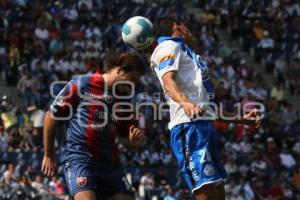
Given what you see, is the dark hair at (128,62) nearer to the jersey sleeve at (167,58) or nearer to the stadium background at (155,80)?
the jersey sleeve at (167,58)

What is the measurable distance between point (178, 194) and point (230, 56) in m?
9.79

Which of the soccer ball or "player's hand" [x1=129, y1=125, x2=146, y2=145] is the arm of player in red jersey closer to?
"player's hand" [x1=129, y1=125, x2=146, y2=145]

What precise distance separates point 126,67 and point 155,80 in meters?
15.5

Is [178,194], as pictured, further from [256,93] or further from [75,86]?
[75,86]

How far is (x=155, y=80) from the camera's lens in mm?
22953

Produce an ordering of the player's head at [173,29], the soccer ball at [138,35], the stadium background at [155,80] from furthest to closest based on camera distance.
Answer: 1. the stadium background at [155,80]
2. the soccer ball at [138,35]
3. the player's head at [173,29]

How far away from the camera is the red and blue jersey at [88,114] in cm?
758

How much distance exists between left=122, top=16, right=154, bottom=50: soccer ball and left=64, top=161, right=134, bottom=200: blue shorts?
1.24 m

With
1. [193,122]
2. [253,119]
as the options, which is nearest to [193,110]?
[193,122]

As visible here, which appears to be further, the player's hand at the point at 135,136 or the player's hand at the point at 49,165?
the player's hand at the point at 135,136

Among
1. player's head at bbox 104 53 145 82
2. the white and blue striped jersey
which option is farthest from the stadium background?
the white and blue striped jersey

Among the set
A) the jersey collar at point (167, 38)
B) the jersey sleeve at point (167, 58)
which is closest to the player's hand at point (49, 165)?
the jersey sleeve at point (167, 58)

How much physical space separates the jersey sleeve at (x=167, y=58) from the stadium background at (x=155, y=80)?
29.7 ft

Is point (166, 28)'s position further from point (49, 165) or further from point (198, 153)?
point (49, 165)
